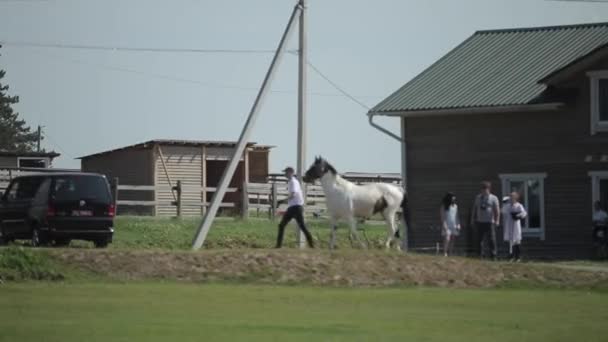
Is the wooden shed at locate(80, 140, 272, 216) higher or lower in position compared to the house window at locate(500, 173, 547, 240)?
higher

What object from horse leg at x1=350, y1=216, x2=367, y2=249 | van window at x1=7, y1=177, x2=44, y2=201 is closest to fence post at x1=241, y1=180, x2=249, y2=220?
van window at x1=7, y1=177, x2=44, y2=201

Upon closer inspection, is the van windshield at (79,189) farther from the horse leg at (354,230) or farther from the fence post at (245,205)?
the fence post at (245,205)

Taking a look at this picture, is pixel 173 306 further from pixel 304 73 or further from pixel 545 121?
pixel 545 121

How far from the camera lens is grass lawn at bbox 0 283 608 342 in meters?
19.3

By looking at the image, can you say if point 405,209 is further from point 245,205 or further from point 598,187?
point 245,205

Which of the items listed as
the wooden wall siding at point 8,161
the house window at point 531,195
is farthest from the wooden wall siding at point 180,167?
the house window at point 531,195

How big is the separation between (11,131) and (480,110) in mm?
80053

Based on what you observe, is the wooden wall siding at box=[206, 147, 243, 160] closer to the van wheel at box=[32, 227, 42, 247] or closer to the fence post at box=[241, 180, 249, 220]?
the fence post at box=[241, 180, 249, 220]

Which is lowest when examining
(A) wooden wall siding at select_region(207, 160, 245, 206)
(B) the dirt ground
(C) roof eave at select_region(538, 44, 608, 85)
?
(B) the dirt ground

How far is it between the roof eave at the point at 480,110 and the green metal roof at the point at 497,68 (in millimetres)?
118

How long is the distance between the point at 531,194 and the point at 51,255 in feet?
61.4

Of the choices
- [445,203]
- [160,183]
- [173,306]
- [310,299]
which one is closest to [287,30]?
[445,203]

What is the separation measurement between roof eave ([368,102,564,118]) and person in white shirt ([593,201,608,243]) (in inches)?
139

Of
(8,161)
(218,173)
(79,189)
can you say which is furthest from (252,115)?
(218,173)
